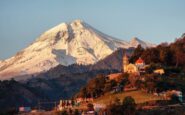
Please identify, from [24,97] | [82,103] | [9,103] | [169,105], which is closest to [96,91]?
[82,103]

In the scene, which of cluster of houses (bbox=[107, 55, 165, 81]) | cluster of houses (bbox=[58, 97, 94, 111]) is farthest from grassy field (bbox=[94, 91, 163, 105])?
cluster of houses (bbox=[107, 55, 165, 81])

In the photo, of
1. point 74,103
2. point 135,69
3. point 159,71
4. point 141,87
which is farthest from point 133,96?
point 135,69

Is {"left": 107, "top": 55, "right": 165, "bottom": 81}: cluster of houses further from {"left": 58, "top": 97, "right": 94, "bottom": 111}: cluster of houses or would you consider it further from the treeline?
{"left": 58, "top": 97, "right": 94, "bottom": 111}: cluster of houses

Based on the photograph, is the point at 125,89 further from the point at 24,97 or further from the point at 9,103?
the point at 24,97

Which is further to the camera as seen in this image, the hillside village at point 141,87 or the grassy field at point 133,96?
the grassy field at point 133,96

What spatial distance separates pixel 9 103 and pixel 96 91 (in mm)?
66798

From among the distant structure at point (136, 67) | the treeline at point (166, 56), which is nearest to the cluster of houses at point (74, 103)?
the distant structure at point (136, 67)

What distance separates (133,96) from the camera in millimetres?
94875

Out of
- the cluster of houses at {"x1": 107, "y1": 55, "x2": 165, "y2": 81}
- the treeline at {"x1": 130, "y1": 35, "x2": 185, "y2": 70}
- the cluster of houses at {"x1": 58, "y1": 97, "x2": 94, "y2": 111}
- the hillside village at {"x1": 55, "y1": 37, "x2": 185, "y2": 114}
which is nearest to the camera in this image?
the hillside village at {"x1": 55, "y1": 37, "x2": 185, "y2": 114}

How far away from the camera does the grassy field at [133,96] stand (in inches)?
3637

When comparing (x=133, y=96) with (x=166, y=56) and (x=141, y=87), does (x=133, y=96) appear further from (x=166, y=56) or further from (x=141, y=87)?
(x=166, y=56)

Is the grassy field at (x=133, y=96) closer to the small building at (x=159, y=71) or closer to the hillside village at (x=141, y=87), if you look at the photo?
the hillside village at (x=141, y=87)

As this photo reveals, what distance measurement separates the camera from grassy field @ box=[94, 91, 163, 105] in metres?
92.4

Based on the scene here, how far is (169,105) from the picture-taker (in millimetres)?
88938
